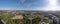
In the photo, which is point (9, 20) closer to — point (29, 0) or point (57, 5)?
point (29, 0)

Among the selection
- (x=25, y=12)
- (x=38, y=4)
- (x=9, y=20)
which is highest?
(x=38, y=4)

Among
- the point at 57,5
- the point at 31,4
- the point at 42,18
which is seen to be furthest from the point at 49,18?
the point at 31,4

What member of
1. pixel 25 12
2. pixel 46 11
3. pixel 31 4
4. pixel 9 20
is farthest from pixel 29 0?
pixel 9 20

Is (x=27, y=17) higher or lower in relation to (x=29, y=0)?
lower

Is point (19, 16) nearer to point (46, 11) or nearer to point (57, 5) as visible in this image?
point (46, 11)

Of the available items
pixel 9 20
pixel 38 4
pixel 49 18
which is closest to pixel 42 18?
pixel 49 18

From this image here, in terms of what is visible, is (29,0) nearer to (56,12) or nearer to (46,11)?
(46,11)

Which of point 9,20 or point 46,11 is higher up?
point 46,11
